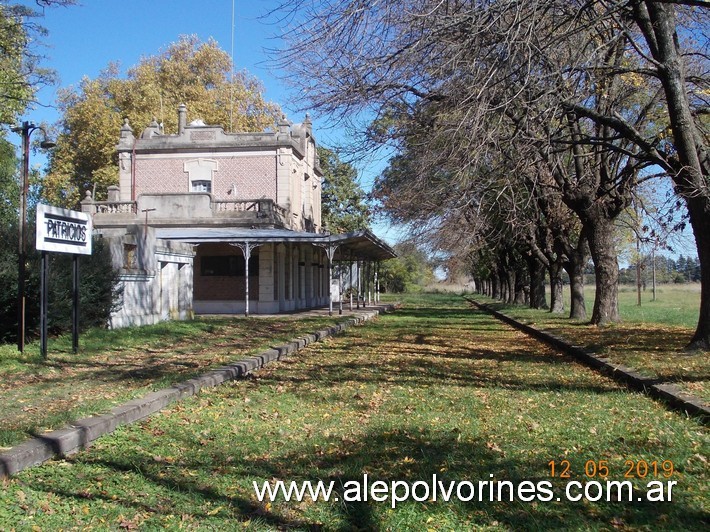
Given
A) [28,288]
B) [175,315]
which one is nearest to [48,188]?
[175,315]

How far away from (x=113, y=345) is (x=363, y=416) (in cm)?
732

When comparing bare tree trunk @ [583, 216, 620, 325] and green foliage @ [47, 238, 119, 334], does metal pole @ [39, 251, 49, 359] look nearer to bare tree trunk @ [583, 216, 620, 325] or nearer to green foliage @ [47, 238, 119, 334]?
green foliage @ [47, 238, 119, 334]

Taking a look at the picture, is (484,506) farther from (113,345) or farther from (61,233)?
(113,345)

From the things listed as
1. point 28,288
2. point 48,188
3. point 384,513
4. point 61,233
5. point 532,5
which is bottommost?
point 384,513

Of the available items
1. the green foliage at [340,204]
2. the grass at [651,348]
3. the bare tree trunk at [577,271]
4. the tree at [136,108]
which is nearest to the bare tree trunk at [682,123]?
the grass at [651,348]

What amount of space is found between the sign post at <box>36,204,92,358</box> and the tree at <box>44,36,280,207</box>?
32.2 m

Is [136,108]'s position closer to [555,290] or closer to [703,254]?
[555,290]

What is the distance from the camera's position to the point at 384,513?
4.60 m

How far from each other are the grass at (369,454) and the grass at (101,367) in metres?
0.72

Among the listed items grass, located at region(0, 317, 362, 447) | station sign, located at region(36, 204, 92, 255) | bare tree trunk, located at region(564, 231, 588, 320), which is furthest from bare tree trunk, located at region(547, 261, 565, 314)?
station sign, located at region(36, 204, 92, 255)

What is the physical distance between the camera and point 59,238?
11.3 m

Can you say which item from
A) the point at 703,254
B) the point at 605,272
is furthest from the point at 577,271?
the point at 703,254

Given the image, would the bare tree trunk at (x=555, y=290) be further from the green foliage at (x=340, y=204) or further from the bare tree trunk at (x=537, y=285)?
the green foliage at (x=340, y=204)

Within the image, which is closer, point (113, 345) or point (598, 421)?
point (598, 421)
